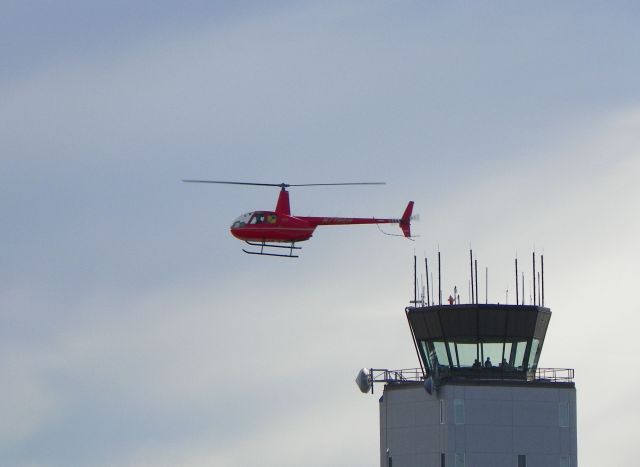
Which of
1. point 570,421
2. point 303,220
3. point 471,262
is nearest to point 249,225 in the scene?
point 303,220

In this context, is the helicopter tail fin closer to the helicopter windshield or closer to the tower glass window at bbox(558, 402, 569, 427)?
the helicopter windshield

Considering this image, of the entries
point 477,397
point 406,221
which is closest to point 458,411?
point 477,397

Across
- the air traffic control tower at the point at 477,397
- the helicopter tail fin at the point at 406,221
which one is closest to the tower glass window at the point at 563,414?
the air traffic control tower at the point at 477,397

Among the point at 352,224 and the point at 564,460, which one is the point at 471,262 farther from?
the point at 352,224

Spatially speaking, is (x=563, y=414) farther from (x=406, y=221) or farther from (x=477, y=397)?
(x=406, y=221)

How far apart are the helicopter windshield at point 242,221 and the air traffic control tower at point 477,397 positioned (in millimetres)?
18590

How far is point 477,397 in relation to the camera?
82.5 meters

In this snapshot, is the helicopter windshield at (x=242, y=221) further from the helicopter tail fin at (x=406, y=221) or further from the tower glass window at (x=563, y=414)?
the tower glass window at (x=563, y=414)

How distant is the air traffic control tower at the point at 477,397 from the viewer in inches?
3231

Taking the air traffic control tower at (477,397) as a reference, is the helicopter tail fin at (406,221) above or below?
above

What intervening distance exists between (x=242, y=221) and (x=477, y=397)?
82.8ft

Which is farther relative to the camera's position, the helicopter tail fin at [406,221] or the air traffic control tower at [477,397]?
the helicopter tail fin at [406,221]

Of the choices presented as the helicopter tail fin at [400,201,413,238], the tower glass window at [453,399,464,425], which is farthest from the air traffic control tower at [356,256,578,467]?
the helicopter tail fin at [400,201,413,238]

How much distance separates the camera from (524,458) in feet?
269
